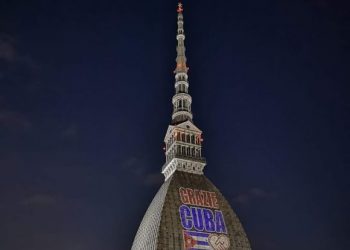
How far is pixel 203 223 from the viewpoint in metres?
95.6

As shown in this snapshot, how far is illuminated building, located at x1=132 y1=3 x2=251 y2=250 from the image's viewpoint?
9256 cm

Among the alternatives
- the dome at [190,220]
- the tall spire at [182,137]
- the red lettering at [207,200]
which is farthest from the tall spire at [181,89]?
the red lettering at [207,200]

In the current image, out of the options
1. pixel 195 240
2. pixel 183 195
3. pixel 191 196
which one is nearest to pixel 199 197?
pixel 191 196

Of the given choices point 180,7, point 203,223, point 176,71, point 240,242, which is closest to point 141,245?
point 203,223

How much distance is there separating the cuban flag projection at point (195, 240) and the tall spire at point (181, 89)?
3165cm

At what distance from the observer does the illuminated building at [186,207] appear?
3644 inches

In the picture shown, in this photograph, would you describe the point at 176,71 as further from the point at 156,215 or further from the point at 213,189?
the point at 156,215

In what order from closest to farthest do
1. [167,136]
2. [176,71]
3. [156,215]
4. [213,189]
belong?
[156,215] → [213,189] → [167,136] → [176,71]

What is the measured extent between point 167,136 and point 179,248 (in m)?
33.3

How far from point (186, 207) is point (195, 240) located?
7.57m

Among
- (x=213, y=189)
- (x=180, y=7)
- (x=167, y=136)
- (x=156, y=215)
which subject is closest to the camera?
(x=156, y=215)

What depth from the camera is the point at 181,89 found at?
122 meters

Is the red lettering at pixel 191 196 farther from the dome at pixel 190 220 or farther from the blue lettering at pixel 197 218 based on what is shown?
the blue lettering at pixel 197 218

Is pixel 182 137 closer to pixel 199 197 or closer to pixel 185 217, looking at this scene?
pixel 199 197
